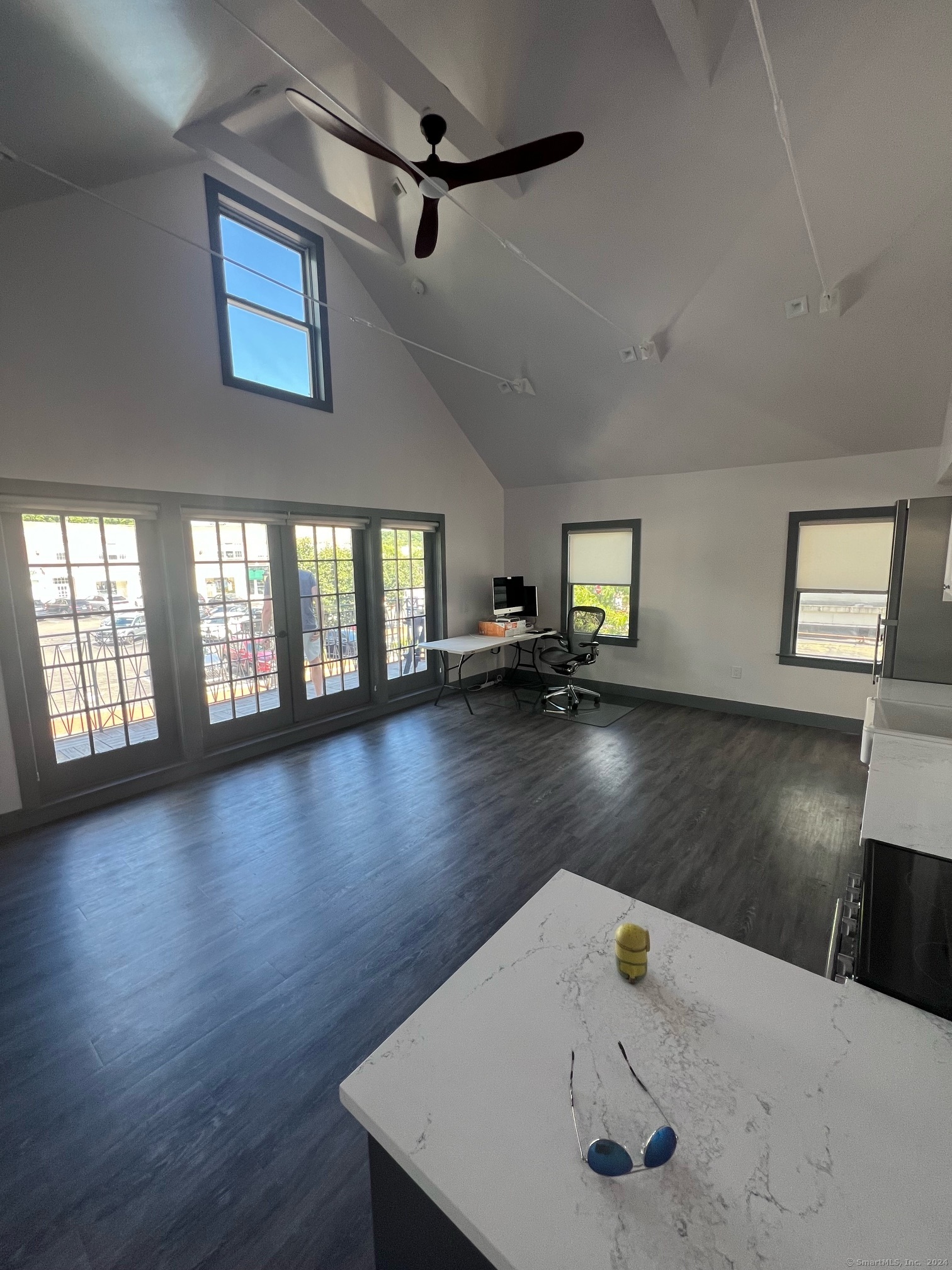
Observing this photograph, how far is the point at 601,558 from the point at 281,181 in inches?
172

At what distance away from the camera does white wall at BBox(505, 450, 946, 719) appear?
15.0ft

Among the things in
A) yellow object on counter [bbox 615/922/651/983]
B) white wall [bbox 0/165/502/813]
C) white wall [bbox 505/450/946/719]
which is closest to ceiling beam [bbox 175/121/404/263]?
white wall [bbox 0/165/502/813]

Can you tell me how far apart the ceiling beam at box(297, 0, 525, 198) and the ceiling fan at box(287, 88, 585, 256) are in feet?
0.80

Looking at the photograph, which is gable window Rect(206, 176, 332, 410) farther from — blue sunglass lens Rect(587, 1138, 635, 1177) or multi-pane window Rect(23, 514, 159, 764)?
blue sunglass lens Rect(587, 1138, 635, 1177)

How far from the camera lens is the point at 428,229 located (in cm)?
279

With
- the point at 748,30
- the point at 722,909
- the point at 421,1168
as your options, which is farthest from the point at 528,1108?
the point at 748,30

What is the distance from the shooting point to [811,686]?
487cm

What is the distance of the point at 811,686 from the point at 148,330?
6.02 m

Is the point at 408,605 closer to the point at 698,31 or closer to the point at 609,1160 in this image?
the point at 698,31

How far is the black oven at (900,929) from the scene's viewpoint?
0.96 m

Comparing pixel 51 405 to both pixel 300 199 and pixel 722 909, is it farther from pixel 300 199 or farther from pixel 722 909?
pixel 722 909

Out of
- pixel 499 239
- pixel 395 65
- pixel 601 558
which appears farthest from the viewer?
pixel 601 558

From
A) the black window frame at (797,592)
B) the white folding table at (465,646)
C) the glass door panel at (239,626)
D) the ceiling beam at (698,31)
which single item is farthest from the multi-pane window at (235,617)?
the black window frame at (797,592)

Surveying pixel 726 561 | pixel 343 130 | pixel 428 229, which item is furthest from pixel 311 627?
pixel 726 561
